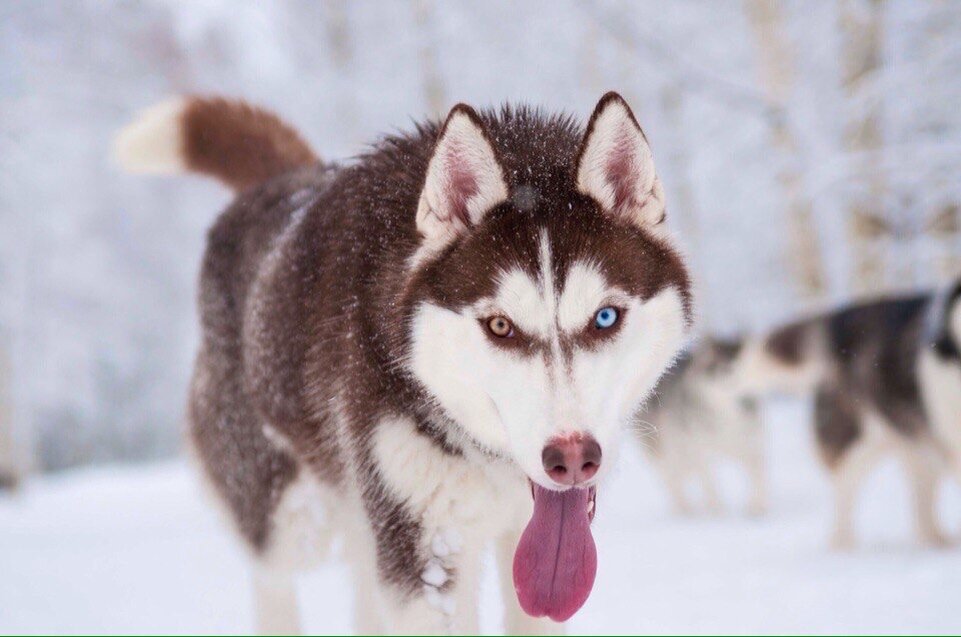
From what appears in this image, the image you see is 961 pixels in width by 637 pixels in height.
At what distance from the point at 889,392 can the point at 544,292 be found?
354 centimetres

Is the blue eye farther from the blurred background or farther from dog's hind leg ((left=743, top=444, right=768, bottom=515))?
dog's hind leg ((left=743, top=444, right=768, bottom=515))

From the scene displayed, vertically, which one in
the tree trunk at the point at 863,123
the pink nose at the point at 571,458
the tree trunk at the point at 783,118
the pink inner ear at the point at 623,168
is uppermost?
the tree trunk at the point at 783,118

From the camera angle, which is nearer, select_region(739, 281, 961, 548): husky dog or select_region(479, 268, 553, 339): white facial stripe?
select_region(479, 268, 553, 339): white facial stripe

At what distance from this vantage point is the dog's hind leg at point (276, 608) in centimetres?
276

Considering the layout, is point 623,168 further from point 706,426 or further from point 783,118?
point 706,426

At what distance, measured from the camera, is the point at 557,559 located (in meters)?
1.71

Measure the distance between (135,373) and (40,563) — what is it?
1205 centimetres

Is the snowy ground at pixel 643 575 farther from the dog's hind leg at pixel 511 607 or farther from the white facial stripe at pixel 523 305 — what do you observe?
the white facial stripe at pixel 523 305

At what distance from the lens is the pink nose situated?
1.52 m

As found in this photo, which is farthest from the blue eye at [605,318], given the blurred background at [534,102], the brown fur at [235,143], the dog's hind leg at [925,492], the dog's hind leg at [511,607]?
the dog's hind leg at [925,492]

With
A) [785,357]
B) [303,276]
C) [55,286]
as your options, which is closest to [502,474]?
[303,276]

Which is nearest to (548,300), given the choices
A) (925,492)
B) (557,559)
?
(557,559)

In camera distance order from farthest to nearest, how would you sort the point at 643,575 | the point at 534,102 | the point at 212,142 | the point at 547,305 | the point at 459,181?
the point at 643,575, the point at 212,142, the point at 534,102, the point at 459,181, the point at 547,305

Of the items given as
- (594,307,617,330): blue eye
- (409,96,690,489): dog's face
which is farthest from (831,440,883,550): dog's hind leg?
(594,307,617,330): blue eye
